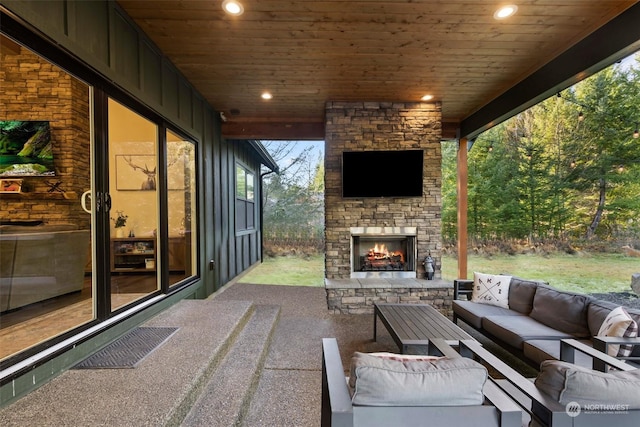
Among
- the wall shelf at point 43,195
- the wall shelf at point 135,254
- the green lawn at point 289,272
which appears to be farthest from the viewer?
the green lawn at point 289,272

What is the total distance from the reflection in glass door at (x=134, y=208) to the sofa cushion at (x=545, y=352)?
3.76 m

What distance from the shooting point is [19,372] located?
1.60 metres

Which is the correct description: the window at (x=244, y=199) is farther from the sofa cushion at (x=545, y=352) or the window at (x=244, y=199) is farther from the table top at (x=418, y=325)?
the sofa cushion at (x=545, y=352)

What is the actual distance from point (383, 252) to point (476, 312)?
77.2 inches

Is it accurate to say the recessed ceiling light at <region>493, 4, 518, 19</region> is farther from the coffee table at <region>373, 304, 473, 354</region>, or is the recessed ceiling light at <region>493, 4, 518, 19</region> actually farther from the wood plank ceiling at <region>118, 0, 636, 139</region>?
the coffee table at <region>373, 304, 473, 354</region>

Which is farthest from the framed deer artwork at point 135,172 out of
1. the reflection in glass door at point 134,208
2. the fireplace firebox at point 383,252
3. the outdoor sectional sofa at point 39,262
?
the fireplace firebox at point 383,252

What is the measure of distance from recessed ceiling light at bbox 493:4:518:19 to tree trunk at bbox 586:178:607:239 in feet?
16.5

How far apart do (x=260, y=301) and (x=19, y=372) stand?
10.5ft

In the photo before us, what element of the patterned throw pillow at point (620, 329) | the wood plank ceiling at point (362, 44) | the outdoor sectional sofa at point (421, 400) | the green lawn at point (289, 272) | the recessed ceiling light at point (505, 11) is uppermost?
the wood plank ceiling at point (362, 44)

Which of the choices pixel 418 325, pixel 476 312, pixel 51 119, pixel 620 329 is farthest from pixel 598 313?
pixel 51 119

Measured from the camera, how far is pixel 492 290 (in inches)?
137

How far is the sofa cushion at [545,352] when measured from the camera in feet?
7.16

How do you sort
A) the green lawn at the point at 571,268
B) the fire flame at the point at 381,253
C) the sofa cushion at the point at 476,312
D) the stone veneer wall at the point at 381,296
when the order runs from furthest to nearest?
the green lawn at the point at 571,268
the fire flame at the point at 381,253
the stone veneer wall at the point at 381,296
the sofa cushion at the point at 476,312

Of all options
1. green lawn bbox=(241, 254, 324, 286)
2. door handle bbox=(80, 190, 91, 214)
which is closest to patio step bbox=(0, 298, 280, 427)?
door handle bbox=(80, 190, 91, 214)
